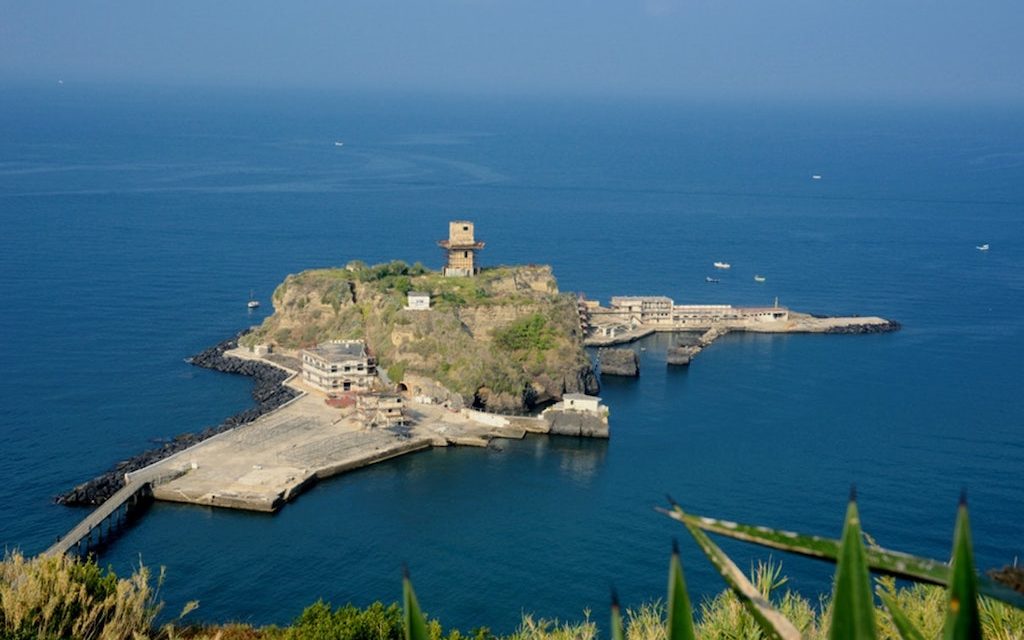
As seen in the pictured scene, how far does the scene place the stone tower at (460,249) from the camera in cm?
5297

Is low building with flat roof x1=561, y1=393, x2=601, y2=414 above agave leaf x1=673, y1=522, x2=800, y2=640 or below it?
below

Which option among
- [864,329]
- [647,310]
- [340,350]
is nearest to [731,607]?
[340,350]

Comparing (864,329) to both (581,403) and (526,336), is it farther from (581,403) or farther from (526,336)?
(581,403)

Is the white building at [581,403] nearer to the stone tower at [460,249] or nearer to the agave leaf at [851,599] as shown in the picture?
the stone tower at [460,249]

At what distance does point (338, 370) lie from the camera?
4262 centimetres

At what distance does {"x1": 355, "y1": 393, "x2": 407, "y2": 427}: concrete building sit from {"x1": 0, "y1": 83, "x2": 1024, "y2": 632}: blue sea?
7.61ft

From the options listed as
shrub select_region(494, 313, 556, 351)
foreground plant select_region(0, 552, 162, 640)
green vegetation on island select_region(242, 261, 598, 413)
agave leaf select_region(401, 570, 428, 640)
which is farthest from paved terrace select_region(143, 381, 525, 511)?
agave leaf select_region(401, 570, 428, 640)

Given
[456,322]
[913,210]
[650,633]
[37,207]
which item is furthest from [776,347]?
[37,207]

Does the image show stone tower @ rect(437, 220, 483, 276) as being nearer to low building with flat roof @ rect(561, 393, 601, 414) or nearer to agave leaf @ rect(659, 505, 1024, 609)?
low building with flat roof @ rect(561, 393, 601, 414)

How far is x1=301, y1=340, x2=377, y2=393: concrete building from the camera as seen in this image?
42.6m

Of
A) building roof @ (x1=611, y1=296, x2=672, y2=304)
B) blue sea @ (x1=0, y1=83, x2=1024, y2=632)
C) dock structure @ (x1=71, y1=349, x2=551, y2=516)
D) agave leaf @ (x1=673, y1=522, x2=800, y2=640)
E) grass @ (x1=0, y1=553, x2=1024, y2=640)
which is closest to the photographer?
agave leaf @ (x1=673, y1=522, x2=800, y2=640)

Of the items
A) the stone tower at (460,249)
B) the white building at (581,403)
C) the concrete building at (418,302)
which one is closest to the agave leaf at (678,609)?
the white building at (581,403)

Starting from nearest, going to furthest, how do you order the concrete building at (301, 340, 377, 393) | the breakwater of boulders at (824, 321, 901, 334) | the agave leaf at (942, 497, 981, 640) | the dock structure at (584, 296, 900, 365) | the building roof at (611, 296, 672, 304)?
the agave leaf at (942, 497, 981, 640) → the concrete building at (301, 340, 377, 393) → the breakwater of boulders at (824, 321, 901, 334) → the dock structure at (584, 296, 900, 365) → the building roof at (611, 296, 672, 304)

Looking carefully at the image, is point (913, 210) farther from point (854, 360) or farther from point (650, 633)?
point (650, 633)
